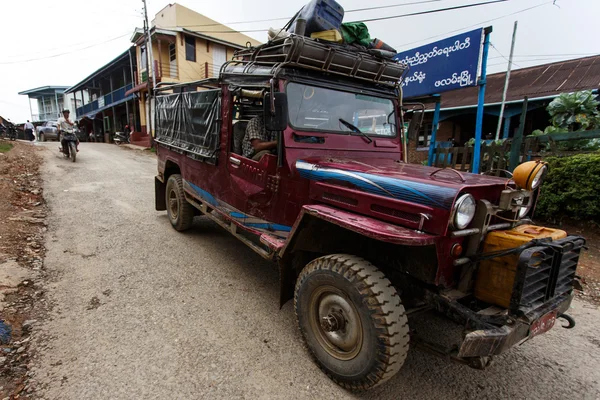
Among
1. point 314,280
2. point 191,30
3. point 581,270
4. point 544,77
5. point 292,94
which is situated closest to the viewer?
point 314,280

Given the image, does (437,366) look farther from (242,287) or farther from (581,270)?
(581,270)

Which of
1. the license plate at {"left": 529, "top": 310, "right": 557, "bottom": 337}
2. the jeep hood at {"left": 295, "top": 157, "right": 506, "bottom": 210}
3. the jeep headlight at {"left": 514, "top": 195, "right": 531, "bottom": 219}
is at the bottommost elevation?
the license plate at {"left": 529, "top": 310, "right": 557, "bottom": 337}

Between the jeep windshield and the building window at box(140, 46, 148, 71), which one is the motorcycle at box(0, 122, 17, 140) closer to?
the building window at box(140, 46, 148, 71)

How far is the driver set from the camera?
127 inches

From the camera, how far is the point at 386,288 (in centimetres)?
207

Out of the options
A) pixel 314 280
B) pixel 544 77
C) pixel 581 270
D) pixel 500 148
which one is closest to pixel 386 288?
pixel 314 280

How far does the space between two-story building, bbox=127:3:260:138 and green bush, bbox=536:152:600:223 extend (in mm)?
18539

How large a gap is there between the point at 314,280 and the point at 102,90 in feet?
123

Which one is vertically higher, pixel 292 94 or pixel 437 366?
pixel 292 94

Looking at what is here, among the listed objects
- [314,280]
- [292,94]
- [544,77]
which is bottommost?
[314,280]

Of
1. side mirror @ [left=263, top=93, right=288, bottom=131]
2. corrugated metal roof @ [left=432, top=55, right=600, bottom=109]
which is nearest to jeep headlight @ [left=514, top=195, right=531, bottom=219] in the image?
side mirror @ [left=263, top=93, right=288, bottom=131]

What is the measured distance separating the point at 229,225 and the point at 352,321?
2.13 metres

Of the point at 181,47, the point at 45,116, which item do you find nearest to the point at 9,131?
the point at 181,47

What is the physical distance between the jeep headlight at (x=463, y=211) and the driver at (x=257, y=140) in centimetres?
177
